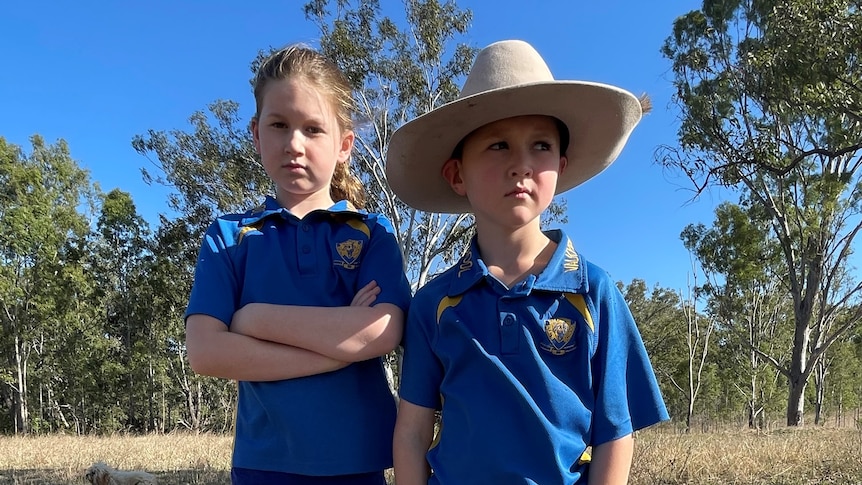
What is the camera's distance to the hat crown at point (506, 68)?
4.51 ft

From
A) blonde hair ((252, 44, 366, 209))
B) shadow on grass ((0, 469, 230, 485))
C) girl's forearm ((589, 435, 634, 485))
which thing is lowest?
shadow on grass ((0, 469, 230, 485))

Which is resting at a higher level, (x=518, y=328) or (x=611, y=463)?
(x=518, y=328)

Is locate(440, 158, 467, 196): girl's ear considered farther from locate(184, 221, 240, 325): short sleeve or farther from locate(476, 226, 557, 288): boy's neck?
locate(184, 221, 240, 325): short sleeve

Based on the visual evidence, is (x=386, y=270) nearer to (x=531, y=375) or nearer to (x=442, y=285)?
(x=442, y=285)

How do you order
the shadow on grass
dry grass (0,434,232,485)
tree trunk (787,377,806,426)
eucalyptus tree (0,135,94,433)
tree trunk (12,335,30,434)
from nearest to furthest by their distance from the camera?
1. the shadow on grass
2. dry grass (0,434,232,485)
3. tree trunk (787,377,806,426)
4. eucalyptus tree (0,135,94,433)
5. tree trunk (12,335,30,434)

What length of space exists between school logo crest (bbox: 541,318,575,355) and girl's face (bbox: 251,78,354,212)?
67 centimetres

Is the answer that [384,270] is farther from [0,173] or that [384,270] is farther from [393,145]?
[0,173]

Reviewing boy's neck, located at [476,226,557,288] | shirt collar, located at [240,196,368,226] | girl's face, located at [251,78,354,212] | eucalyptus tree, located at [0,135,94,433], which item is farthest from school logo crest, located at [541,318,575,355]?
eucalyptus tree, located at [0,135,94,433]

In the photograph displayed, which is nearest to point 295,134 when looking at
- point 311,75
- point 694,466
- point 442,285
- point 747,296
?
point 311,75

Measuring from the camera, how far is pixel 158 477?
513 centimetres

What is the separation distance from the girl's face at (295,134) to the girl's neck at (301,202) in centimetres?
2

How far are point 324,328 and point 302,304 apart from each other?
0.12m

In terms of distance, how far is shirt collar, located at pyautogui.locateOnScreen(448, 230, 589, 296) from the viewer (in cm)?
126

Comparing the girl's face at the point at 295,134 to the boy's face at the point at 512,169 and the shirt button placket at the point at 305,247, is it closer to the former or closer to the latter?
the shirt button placket at the point at 305,247
